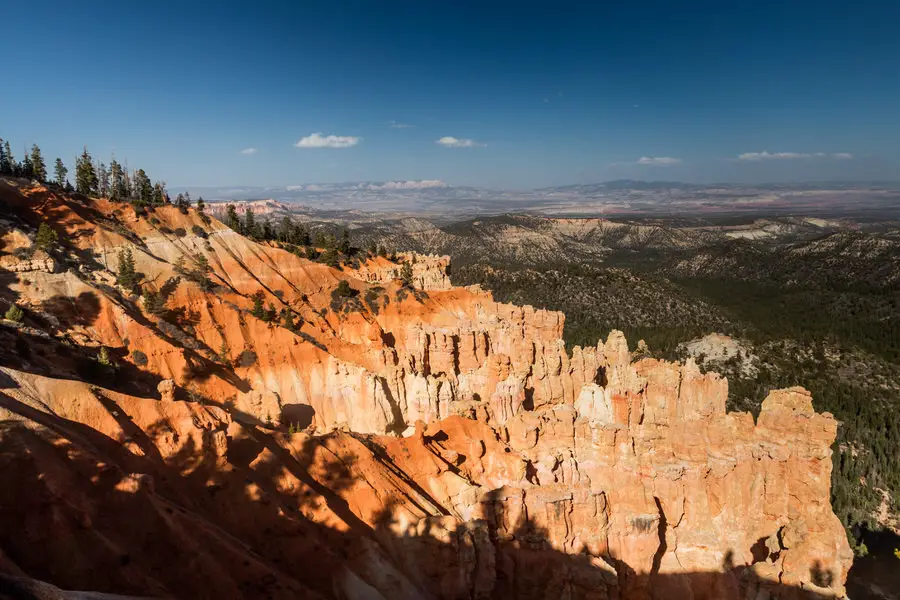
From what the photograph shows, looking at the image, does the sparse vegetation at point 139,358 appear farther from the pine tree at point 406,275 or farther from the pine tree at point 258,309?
the pine tree at point 406,275

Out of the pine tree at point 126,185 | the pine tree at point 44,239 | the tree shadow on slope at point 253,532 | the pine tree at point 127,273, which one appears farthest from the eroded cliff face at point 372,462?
the pine tree at point 126,185

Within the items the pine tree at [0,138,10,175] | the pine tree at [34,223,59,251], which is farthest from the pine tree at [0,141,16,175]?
the pine tree at [34,223,59,251]

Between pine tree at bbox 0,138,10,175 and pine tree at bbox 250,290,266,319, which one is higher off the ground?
pine tree at bbox 0,138,10,175

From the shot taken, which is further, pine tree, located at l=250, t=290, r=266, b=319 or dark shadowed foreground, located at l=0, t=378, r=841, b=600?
pine tree, located at l=250, t=290, r=266, b=319

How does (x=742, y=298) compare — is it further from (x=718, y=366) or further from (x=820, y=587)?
(x=820, y=587)

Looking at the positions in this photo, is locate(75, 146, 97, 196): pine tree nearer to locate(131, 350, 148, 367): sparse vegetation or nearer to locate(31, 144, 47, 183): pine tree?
locate(31, 144, 47, 183): pine tree

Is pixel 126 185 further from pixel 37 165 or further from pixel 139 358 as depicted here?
pixel 139 358

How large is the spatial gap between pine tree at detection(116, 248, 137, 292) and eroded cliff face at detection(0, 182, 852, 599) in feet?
4.18

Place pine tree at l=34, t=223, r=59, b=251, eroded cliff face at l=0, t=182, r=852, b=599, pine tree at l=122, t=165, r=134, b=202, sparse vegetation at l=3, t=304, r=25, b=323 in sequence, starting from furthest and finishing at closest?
1. pine tree at l=122, t=165, r=134, b=202
2. pine tree at l=34, t=223, r=59, b=251
3. sparse vegetation at l=3, t=304, r=25, b=323
4. eroded cliff face at l=0, t=182, r=852, b=599

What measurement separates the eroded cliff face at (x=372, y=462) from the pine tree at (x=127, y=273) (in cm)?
127

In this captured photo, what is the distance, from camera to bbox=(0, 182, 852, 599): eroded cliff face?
549 inches

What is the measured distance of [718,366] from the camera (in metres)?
84.1

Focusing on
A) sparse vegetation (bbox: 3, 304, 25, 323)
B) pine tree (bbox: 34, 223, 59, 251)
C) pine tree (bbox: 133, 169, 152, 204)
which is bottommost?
sparse vegetation (bbox: 3, 304, 25, 323)

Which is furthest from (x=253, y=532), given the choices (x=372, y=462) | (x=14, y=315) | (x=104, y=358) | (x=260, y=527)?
(x=14, y=315)
